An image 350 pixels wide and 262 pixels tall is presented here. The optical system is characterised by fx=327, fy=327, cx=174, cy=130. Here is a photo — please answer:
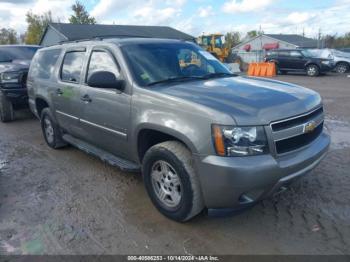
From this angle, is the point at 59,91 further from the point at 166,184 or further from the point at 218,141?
the point at 218,141

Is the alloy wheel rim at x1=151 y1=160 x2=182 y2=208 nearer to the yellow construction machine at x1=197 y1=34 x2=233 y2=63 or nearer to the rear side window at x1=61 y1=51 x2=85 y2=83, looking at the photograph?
the rear side window at x1=61 y1=51 x2=85 y2=83

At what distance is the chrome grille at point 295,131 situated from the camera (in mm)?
2836

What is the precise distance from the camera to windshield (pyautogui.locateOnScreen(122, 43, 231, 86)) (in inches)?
146

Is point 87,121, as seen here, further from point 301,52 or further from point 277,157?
point 301,52

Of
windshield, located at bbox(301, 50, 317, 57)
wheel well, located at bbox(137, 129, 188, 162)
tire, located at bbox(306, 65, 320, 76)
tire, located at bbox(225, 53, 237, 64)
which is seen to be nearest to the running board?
wheel well, located at bbox(137, 129, 188, 162)

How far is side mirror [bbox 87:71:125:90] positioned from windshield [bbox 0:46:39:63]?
23.2 feet

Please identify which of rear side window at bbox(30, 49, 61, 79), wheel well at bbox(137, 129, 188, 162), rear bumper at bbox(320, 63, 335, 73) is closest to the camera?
wheel well at bbox(137, 129, 188, 162)

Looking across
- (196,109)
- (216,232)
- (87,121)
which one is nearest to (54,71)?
(87,121)

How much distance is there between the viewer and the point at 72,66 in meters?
4.77

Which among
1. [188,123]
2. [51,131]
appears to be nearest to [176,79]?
[188,123]

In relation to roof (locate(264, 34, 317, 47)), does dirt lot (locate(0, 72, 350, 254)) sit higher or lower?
lower

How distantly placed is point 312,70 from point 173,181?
1842cm

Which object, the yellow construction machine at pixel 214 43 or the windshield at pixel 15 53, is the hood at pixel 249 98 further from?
the yellow construction machine at pixel 214 43

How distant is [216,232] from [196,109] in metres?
1.23
